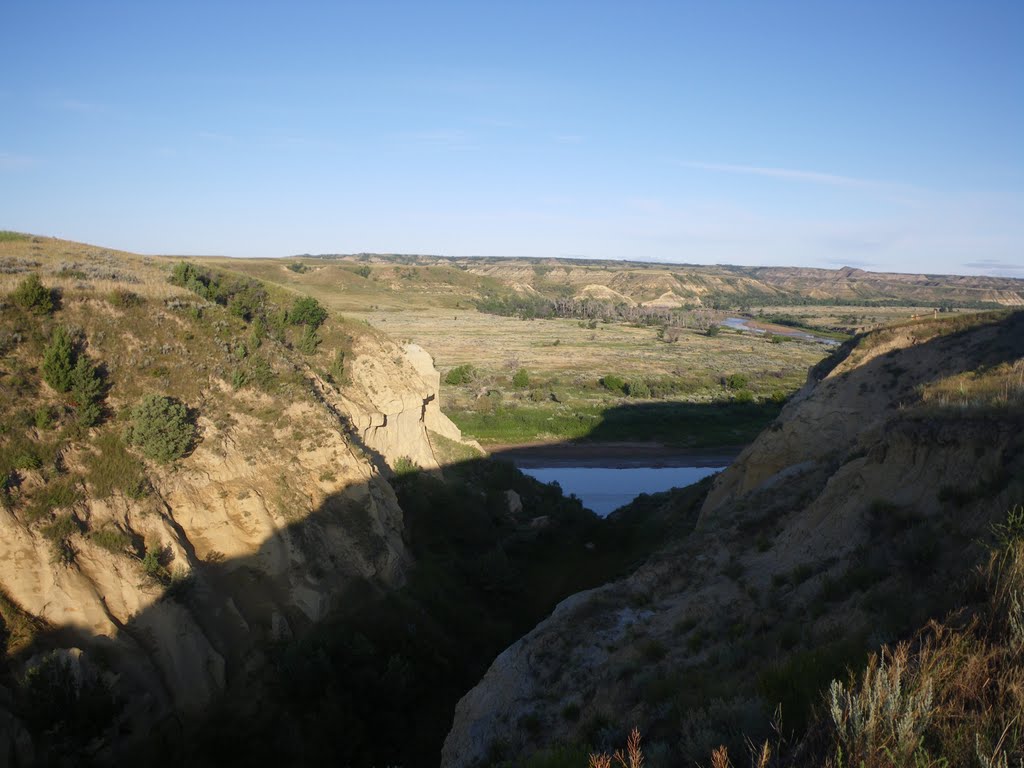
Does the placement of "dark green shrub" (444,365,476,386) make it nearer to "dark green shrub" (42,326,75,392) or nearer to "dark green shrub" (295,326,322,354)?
"dark green shrub" (295,326,322,354)

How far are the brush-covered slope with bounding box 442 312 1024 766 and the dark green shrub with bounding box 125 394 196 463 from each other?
802 cm

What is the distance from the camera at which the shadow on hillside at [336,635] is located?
10.5 meters

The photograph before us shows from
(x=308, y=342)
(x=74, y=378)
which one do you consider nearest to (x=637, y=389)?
(x=308, y=342)

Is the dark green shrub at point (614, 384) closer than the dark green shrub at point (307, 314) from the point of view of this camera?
No

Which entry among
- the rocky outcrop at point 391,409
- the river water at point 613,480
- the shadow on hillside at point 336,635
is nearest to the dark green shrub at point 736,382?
the river water at point 613,480

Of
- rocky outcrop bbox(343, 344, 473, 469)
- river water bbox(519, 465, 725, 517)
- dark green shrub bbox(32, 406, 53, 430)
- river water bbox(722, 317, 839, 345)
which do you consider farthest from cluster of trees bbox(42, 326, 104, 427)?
river water bbox(722, 317, 839, 345)

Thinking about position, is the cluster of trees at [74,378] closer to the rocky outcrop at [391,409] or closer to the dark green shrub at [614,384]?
the rocky outcrop at [391,409]

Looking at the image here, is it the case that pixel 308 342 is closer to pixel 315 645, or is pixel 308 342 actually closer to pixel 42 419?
pixel 42 419

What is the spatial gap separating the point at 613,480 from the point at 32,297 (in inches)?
1228

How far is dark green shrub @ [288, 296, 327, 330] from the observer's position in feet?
78.1

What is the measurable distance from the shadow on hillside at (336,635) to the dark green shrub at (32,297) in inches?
256

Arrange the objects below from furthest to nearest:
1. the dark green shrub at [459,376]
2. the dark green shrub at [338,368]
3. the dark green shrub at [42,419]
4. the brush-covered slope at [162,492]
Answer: the dark green shrub at [459,376], the dark green shrub at [338,368], the dark green shrub at [42,419], the brush-covered slope at [162,492]

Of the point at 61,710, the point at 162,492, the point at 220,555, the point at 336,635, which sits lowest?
the point at 336,635

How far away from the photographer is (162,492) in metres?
12.8
